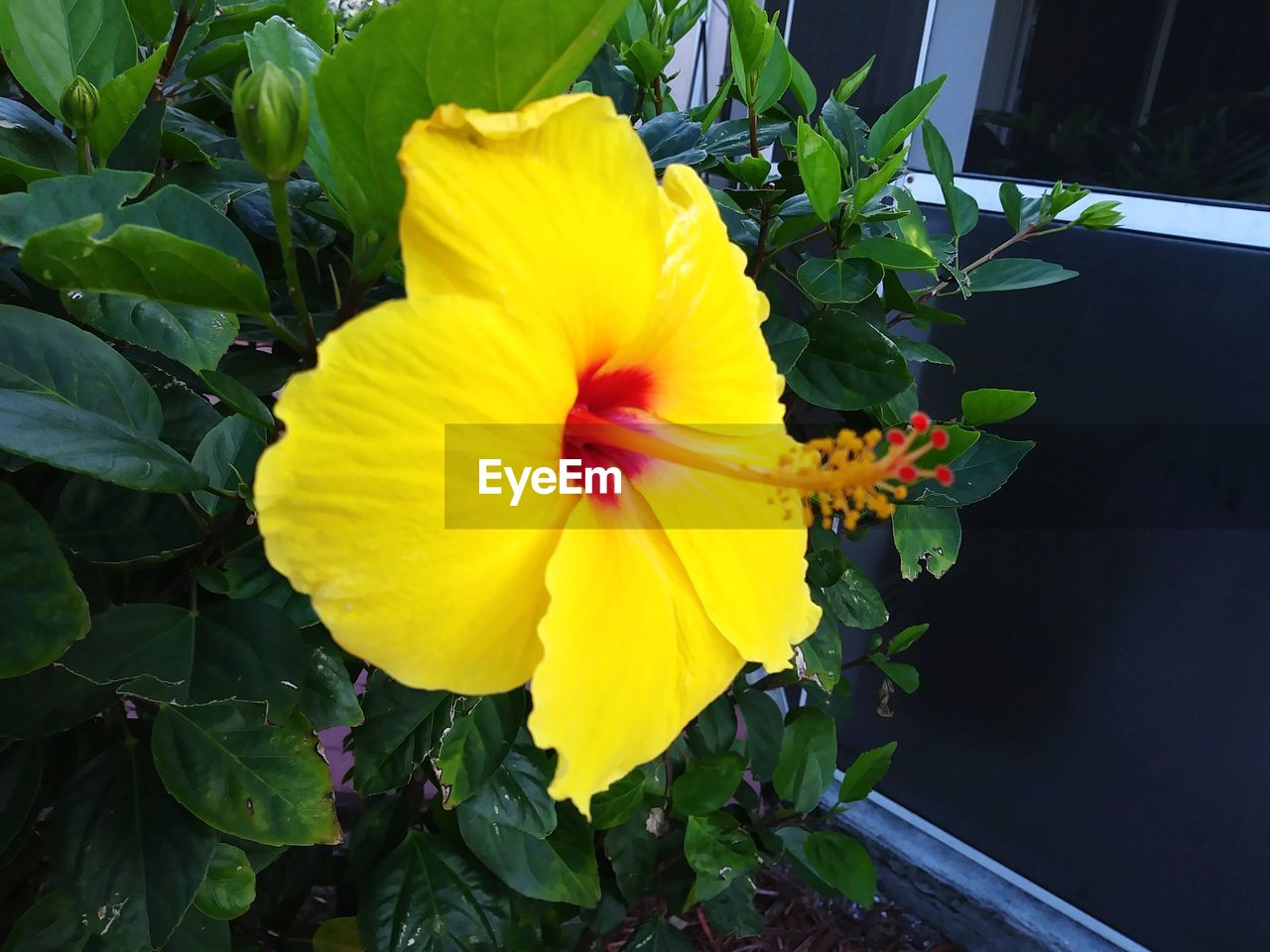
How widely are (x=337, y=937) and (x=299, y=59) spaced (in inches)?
37.3

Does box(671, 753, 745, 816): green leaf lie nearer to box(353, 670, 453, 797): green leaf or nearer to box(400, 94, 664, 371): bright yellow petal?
box(353, 670, 453, 797): green leaf

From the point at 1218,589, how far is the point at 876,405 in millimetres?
931

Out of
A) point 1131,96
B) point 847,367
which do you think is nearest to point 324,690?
point 847,367

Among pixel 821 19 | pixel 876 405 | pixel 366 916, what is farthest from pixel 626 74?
pixel 821 19

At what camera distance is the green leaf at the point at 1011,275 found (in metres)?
0.93

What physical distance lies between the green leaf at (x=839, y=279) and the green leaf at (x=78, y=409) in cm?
53

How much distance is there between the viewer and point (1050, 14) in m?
1.50

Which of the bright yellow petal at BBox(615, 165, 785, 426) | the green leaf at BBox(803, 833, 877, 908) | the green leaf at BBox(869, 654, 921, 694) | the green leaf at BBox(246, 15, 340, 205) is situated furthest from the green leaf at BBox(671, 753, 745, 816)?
the green leaf at BBox(246, 15, 340, 205)

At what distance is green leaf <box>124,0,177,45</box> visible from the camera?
2.30 feet

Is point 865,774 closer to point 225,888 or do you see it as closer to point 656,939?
point 656,939

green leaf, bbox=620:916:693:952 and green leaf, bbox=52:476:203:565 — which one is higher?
green leaf, bbox=52:476:203:565

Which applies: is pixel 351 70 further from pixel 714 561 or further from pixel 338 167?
pixel 714 561

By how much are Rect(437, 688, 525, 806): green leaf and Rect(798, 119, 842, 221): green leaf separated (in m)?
0.50

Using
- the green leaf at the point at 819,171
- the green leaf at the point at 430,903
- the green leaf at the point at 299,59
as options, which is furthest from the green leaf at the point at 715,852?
the green leaf at the point at 299,59
